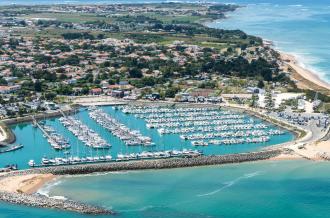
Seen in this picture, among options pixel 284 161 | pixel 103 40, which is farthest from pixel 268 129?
pixel 103 40

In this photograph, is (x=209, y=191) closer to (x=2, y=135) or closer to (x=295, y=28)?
(x=2, y=135)

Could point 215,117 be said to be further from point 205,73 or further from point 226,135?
point 205,73

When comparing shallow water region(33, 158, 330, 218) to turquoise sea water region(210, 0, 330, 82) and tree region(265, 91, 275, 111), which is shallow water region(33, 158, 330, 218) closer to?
tree region(265, 91, 275, 111)

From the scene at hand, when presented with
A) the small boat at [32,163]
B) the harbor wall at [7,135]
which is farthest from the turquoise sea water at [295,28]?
the small boat at [32,163]

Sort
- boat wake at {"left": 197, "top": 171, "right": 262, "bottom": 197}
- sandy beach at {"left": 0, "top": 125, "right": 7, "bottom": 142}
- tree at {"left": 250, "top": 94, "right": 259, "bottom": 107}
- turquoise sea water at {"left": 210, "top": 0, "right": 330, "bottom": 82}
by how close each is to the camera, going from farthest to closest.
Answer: turquoise sea water at {"left": 210, "top": 0, "right": 330, "bottom": 82} < tree at {"left": 250, "top": 94, "right": 259, "bottom": 107} < sandy beach at {"left": 0, "top": 125, "right": 7, "bottom": 142} < boat wake at {"left": 197, "top": 171, "right": 262, "bottom": 197}

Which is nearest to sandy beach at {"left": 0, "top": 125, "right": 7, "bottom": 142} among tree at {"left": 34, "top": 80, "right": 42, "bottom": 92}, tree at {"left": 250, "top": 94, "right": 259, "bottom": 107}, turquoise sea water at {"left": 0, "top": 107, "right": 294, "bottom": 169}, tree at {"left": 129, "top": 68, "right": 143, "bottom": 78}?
turquoise sea water at {"left": 0, "top": 107, "right": 294, "bottom": 169}

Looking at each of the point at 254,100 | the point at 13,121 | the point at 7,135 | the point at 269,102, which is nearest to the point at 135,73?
the point at 254,100

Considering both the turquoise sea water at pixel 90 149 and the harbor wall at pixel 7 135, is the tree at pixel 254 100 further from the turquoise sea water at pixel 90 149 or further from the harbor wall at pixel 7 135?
the harbor wall at pixel 7 135
